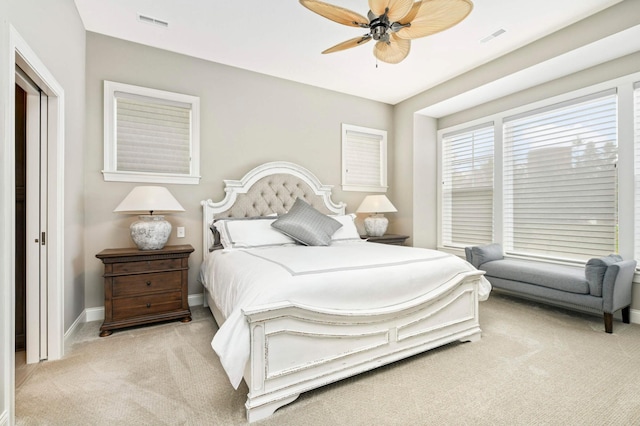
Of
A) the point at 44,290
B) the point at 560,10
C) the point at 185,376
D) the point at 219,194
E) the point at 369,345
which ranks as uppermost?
the point at 560,10

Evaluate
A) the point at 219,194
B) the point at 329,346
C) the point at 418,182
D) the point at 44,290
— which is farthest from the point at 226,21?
the point at 418,182

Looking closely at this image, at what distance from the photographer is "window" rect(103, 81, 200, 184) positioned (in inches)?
123

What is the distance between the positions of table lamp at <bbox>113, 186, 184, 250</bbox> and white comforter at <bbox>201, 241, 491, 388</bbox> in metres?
0.73

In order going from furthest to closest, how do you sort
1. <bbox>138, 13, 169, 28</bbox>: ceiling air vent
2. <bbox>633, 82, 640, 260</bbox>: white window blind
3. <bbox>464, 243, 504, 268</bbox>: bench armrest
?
<bbox>464, 243, 504, 268</bbox>: bench armrest → <bbox>633, 82, 640, 260</bbox>: white window blind → <bbox>138, 13, 169, 28</bbox>: ceiling air vent

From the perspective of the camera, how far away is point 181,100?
135 inches

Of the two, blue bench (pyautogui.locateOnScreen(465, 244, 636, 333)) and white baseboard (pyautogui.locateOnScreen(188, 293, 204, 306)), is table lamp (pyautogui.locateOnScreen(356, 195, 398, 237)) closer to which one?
blue bench (pyautogui.locateOnScreen(465, 244, 636, 333))

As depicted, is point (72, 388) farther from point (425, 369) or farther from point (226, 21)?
point (226, 21)

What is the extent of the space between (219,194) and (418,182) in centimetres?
299

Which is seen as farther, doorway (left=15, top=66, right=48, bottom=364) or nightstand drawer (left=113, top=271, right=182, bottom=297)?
nightstand drawer (left=113, top=271, right=182, bottom=297)

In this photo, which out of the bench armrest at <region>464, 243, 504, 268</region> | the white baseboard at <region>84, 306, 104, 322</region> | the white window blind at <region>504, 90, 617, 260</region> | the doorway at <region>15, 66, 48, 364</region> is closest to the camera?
the doorway at <region>15, 66, 48, 364</region>

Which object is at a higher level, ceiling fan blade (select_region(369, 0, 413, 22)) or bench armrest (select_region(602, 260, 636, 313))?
ceiling fan blade (select_region(369, 0, 413, 22))

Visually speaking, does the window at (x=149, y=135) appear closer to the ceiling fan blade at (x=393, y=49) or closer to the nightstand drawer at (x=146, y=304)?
the nightstand drawer at (x=146, y=304)

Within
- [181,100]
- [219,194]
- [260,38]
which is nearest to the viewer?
[260,38]

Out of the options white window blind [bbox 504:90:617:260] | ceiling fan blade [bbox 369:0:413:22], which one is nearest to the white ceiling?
ceiling fan blade [bbox 369:0:413:22]
